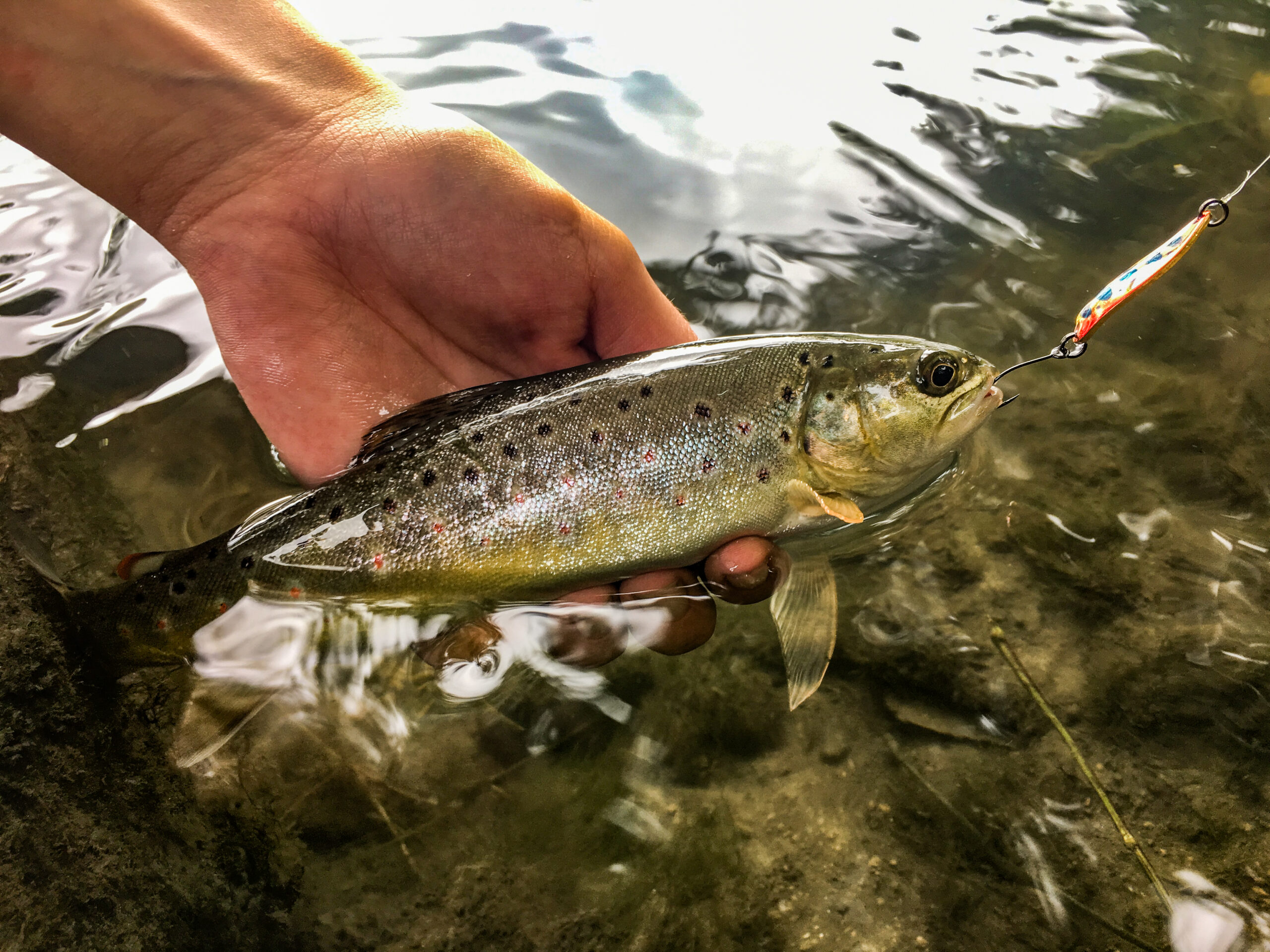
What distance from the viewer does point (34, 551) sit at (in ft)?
9.82

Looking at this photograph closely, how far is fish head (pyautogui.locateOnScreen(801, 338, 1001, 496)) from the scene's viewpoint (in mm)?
3008

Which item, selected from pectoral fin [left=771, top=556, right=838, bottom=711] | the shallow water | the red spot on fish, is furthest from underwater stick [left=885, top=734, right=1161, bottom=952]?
the red spot on fish

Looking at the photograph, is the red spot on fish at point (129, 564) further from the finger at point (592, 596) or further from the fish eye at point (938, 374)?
the fish eye at point (938, 374)

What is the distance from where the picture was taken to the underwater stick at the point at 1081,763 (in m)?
2.59

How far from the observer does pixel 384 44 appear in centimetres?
560

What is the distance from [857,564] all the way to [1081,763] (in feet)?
3.65

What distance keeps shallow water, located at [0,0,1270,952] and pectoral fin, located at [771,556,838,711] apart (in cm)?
27

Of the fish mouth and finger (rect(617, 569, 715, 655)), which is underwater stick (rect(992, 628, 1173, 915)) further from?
finger (rect(617, 569, 715, 655))

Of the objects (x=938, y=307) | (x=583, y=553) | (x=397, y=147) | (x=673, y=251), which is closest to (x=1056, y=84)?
(x=938, y=307)

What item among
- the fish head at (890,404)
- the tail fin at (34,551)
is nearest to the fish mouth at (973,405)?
the fish head at (890,404)

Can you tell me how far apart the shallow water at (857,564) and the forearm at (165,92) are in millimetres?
894

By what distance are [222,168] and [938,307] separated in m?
3.66

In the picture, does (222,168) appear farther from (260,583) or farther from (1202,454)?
(1202,454)

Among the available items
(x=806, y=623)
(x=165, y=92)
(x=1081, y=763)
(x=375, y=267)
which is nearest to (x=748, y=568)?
(x=806, y=623)
